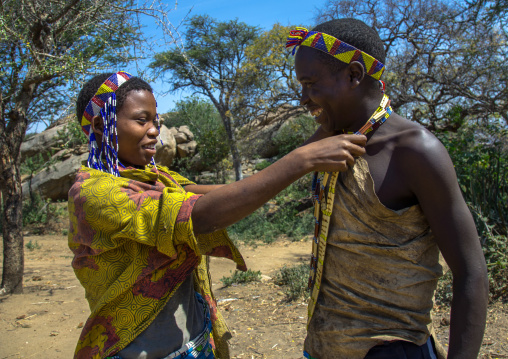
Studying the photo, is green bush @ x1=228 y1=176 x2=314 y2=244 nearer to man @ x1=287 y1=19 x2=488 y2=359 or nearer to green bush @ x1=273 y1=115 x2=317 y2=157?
green bush @ x1=273 y1=115 x2=317 y2=157

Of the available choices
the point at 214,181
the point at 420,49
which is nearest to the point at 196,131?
the point at 214,181

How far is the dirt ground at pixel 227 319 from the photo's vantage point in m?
3.62

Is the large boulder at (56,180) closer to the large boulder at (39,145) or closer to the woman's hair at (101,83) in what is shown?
the large boulder at (39,145)

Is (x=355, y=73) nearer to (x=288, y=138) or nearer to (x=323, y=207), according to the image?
(x=323, y=207)

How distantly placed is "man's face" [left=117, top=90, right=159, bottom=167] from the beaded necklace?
69 centimetres

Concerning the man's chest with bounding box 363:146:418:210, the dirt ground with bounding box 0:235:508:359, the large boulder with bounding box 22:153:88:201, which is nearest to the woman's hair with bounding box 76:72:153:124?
the man's chest with bounding box 363:146:418:210

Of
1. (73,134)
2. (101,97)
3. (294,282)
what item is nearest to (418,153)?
(101,97)

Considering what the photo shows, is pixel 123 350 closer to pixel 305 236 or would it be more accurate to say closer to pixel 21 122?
pixel 21 122

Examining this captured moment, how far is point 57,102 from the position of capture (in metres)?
5.77

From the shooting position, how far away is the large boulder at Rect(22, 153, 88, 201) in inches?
505

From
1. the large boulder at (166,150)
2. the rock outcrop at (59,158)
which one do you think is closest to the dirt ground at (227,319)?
the rock outcrop at (59,158)

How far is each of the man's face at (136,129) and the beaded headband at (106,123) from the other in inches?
1.3

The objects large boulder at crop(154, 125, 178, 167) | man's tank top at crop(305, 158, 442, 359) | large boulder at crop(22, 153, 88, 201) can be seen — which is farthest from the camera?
large boulder at crop(154, 125, 178, 167)

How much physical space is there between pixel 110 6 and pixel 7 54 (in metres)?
1.44
